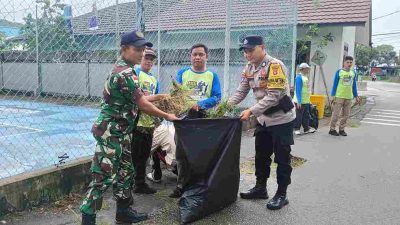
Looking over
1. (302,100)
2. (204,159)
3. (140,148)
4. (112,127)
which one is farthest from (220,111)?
(302,100)

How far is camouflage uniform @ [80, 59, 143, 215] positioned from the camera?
303 cm

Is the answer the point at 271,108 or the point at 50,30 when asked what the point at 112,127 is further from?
the point at 50,30

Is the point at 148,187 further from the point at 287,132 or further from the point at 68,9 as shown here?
the point at 68,9

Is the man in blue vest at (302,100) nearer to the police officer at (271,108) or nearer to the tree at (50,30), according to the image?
the police officer at (271,108)

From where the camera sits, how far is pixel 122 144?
322cm

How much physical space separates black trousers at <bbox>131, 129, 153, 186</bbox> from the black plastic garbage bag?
65 cm

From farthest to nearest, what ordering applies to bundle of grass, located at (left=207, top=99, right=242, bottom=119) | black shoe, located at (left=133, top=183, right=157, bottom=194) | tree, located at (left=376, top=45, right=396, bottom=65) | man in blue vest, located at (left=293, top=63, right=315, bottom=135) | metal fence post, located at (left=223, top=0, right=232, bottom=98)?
tree, located at (left=376, top=45, right=396, bottom=65) → man in blue vest, located at (left=293, top=63, right=315, bottom=135) → metal fence post, located at (left=223, top=0, right=232, bottom=98) → black shoe, located at (left=133, top=183, right=157, bottom=194) → bundle of grass, located at (left=207, top=99, right=242, bottom=119)

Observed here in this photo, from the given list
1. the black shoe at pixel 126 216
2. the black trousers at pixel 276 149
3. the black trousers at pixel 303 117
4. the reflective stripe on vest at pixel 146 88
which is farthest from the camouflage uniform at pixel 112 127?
the black trousers at pixel 303 117

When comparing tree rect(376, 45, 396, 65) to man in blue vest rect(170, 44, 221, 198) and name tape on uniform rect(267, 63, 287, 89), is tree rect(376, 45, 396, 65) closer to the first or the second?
man in blue vest rect(170, 44, 221, 198)

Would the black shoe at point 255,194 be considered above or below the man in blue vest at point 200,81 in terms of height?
below

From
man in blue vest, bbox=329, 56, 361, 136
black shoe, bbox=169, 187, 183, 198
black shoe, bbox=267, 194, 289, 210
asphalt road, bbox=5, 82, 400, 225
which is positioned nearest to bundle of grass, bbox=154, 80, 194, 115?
black shoe, bbox=169, 187, 183, 198

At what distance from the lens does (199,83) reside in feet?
13.8

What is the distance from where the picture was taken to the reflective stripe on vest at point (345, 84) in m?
8.14

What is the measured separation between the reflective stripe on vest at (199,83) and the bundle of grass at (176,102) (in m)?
0.35
